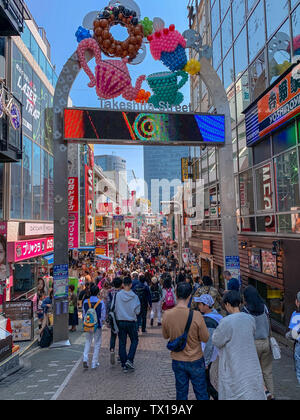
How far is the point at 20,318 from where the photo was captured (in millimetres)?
8562

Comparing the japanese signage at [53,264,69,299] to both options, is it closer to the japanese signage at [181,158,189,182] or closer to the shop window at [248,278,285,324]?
the shop window at [248,278,285,324]

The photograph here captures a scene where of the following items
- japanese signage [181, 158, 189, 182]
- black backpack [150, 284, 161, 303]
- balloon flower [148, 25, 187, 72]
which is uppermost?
balloon flower [148, 25, 187, 72]

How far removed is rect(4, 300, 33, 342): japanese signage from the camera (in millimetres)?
8422

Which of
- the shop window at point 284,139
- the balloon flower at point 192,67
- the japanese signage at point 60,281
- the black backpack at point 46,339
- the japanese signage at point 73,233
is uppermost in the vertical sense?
the balloon flower at point 192,67

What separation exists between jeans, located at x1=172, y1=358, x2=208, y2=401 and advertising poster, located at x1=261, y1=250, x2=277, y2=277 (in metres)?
6.45

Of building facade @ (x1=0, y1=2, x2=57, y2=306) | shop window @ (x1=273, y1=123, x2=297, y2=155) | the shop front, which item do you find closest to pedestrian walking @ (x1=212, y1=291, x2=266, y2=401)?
shop window @ (x1=273, y1=123, x2=297, y2=155)

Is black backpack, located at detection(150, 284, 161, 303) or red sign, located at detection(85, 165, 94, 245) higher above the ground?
red sign, located at detection(85, 165, 94, 245)

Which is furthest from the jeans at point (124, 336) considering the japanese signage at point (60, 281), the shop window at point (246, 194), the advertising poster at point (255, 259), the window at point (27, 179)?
the window at point (27, 179)

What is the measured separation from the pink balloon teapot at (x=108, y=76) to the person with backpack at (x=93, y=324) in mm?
6485

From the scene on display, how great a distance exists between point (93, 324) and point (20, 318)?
4041mm

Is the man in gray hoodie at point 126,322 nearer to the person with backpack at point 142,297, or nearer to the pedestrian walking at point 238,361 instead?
the pedestrian walking at point 238,361

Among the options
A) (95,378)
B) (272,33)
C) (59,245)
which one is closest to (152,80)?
(272,33)

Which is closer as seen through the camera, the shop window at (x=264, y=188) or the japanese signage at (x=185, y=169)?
the shop window at (x=264, y=188)

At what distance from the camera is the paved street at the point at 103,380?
4.60 metres
